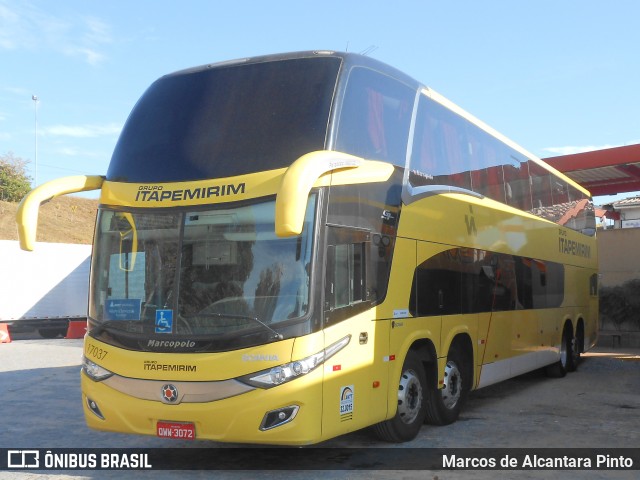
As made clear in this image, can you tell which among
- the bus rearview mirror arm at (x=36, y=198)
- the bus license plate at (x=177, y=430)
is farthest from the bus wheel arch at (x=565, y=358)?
the bus rearview mirror arm at (x=36, y=198)

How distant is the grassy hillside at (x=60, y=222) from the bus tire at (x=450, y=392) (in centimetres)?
4642

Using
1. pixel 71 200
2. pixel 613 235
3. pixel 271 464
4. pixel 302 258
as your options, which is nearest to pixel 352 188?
pixel 302 258

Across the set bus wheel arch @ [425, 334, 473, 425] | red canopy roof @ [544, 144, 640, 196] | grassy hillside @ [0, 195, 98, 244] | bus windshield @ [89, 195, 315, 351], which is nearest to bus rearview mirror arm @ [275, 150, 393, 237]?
bus windshield @ [89, 195, 315, 351]

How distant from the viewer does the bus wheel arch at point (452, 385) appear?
886 centimetres

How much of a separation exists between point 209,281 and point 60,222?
193 feet

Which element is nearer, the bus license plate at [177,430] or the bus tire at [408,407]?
the bus license plate at [177,430]

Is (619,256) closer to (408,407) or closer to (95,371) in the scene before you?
(408,407)

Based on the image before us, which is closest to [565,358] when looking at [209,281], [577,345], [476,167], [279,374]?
[577,345]

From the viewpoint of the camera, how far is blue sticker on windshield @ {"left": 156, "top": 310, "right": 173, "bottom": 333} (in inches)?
261

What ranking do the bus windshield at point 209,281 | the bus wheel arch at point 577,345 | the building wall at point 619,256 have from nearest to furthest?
1. the bus windshield at point 209,281
2. the bus wheel arch at point 577,345
3. the building wall at point 619,256

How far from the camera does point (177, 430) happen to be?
21.2 ft

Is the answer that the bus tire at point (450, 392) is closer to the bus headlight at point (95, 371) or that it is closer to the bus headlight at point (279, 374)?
the bus headlight at point (279, 374)

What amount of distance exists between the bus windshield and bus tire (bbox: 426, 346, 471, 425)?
312 cm

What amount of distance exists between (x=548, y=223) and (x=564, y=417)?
488 cm
